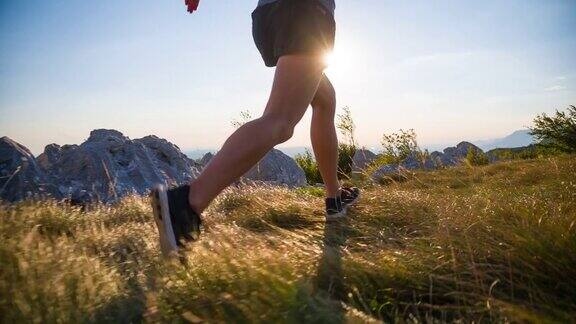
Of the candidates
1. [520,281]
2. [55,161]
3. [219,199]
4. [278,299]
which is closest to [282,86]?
[278,299]

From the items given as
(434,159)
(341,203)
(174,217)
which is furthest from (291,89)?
(434,159)

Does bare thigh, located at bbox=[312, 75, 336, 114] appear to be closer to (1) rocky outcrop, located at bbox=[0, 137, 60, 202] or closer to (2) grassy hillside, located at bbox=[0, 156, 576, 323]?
(2) grassy hillside, located at bbox=[0, 156, 576, 323]

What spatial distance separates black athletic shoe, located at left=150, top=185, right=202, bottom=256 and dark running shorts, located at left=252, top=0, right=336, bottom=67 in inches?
38.0

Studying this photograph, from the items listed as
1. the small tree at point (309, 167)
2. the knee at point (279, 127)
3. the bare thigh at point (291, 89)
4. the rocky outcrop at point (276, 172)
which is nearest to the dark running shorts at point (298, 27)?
the bare thigh at point (291, 89)

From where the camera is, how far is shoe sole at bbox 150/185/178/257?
220 centimetres

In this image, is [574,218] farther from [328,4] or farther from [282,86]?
[328,4]

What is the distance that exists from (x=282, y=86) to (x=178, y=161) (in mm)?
6927

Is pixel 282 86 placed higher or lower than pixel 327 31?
lower

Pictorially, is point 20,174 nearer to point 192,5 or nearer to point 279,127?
point 192,5

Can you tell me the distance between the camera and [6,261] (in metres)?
1.74

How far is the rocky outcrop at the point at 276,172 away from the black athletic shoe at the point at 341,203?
25.7 feet

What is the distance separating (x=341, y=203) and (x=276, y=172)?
854 cm

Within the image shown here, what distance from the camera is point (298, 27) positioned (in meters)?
2.57

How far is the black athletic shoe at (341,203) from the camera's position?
335cm
